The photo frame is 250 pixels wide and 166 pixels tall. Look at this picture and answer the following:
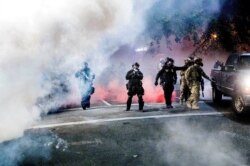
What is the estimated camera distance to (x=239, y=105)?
1182 centimetres

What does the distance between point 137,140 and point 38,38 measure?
3.64 meters

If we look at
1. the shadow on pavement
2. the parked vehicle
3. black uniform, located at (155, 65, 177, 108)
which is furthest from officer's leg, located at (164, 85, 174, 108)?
the parked vehicle

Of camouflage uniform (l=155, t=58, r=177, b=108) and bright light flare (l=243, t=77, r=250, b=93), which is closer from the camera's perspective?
bright light flare (l=243, t=77, r=250, b=93)

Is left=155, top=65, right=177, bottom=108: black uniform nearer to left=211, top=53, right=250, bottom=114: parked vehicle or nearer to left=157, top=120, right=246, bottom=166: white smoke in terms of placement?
left=211, top=53, right=250, bottom=114: parked vehicle

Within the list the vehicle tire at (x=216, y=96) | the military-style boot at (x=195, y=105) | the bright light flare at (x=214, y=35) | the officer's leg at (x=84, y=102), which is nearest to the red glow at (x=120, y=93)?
the vehicle tire at (x=216, y=96)

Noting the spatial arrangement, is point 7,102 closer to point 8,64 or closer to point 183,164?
point 8,64

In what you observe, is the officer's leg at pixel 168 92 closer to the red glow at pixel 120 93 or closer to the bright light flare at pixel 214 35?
the red glow at pixel 120 93

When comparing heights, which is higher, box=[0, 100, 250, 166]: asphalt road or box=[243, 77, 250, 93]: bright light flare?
box=[243, 77, 250, 93]: bright light flare

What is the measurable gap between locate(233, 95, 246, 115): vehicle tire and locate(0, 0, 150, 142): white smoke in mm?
4769

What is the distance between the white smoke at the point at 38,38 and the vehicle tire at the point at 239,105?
4769mm

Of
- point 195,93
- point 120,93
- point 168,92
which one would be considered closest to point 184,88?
point 168,92

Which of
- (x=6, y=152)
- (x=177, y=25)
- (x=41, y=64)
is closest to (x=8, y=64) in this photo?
(x=41, y=64)

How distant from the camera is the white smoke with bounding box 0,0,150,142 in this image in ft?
21.9

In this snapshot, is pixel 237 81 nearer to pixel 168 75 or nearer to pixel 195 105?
pixel 195 105
